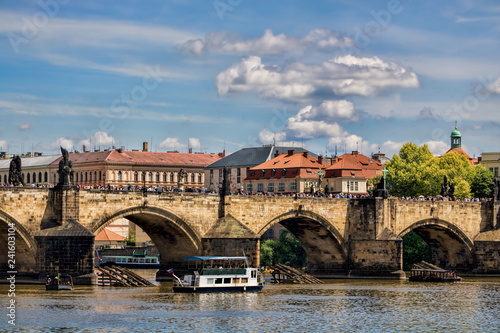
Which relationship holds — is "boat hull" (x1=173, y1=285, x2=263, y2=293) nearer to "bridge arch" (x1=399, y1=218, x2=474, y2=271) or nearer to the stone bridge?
the stone bridge

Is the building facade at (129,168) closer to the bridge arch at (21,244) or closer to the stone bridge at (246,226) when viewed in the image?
the stone bridge at (246,226)

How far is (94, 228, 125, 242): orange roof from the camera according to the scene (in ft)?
478

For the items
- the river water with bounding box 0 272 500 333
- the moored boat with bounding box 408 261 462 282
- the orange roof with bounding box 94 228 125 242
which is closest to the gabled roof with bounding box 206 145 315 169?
the orange roof with bounding box 94 228 125 242

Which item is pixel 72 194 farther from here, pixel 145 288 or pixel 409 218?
pixel 409 218

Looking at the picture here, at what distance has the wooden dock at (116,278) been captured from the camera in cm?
7256

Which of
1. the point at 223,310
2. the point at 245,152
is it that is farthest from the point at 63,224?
the point at 245,152

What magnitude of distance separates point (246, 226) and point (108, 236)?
Answer: 69.6 m

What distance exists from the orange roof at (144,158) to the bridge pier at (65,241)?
294ft

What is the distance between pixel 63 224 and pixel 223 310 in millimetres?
16032

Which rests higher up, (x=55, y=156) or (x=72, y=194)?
(x=55, y=156)

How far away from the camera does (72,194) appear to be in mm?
71062

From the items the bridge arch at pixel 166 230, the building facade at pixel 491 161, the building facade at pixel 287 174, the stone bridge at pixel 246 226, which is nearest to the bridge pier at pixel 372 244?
the stone bridge at pixel 246 226

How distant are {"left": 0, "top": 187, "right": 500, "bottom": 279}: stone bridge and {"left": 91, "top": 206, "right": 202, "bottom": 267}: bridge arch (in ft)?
0.23

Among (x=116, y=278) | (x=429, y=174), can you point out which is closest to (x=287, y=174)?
(x=429, y=174)
